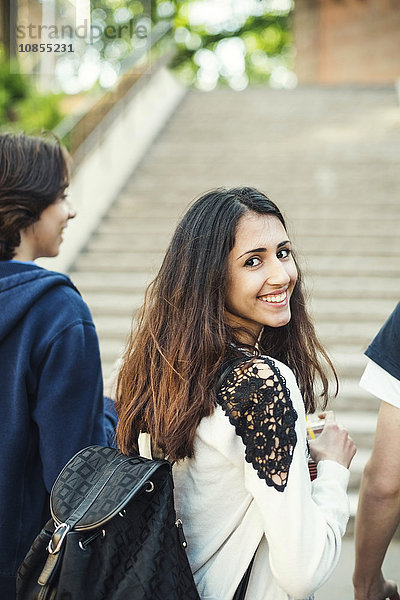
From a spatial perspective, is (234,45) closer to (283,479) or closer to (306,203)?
(306,203)

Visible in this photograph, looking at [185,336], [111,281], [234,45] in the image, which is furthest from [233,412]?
[234,45]

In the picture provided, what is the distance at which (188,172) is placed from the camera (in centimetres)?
930

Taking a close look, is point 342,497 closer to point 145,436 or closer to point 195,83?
point 145,436

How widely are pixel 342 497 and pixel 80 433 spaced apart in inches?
28.8

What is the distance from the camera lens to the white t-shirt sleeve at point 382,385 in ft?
5.72

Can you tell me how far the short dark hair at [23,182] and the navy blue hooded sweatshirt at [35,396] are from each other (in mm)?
196

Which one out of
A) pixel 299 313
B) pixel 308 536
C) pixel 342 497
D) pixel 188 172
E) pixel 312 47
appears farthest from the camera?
pixel 312 47

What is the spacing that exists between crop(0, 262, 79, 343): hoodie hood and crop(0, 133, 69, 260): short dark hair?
164 mm

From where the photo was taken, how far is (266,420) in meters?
1.27

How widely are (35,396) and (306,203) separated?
22.2 ft

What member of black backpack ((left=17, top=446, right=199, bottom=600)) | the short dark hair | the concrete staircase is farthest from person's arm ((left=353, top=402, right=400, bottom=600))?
the concrete staircase

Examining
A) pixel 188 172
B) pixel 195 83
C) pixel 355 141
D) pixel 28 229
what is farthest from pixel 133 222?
pixel 195 83

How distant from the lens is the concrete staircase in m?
5.70

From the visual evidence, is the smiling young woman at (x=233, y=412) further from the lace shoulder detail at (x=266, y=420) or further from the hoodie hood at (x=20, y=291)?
the hoodie hood at (x=20, y=291)
